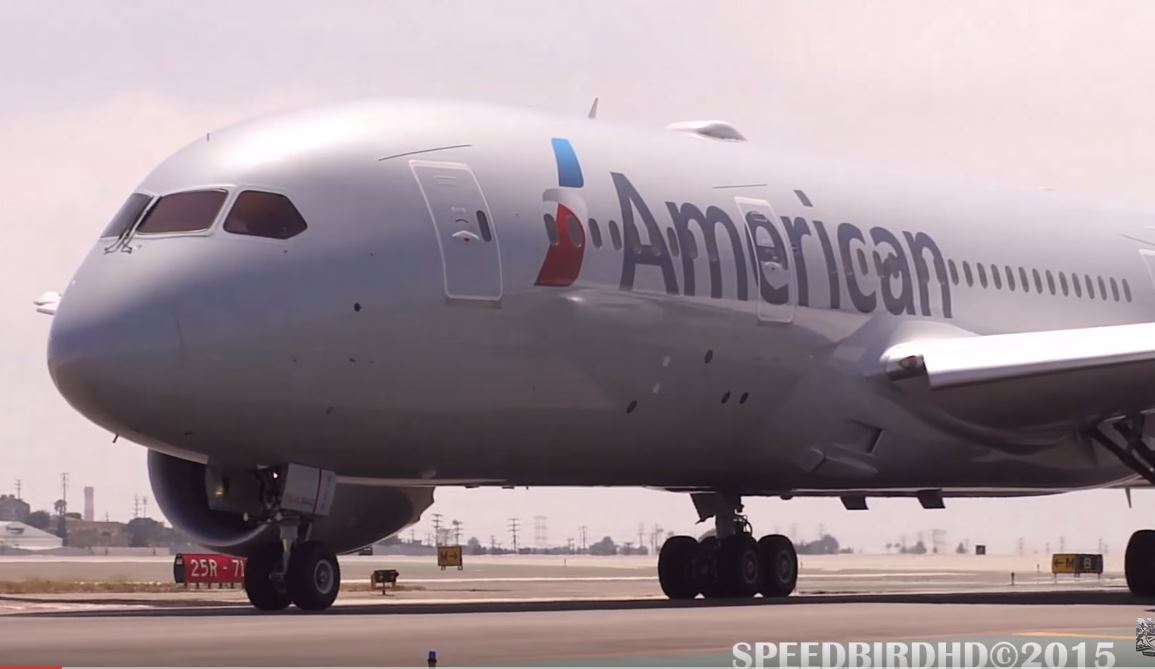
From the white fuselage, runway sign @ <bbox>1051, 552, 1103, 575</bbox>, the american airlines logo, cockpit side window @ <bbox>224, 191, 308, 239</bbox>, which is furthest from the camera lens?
runway sign @ <bbox>1051, 552, 1103, 575</bbox>

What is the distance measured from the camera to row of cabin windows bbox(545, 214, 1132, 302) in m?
20.6

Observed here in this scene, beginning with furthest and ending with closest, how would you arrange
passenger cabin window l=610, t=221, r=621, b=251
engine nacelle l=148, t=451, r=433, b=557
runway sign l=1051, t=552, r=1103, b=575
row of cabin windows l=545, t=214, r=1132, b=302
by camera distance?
runway sign l=1051, t=552, r=1103, b=575 → passenger cabin window l=610, t=221, r=621, b=251 → row of cabin windows l=545, t=214, r=1132, b=302 → engine nacelle l=148, t=451, r=433, b=557

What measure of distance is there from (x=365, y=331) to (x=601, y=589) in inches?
582

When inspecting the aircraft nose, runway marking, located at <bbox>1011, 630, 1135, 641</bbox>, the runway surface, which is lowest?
runway marking, located at <bbox>1011, 630, 1135, 641</bbox>

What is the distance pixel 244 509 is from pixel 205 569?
653 inches

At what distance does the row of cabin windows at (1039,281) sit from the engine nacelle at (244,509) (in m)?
7.11

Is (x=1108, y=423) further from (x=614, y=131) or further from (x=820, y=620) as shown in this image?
(x=820, y=620)

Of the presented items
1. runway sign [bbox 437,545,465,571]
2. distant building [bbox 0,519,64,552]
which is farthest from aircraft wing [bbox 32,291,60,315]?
distant building [bbox 0,519,64,552]

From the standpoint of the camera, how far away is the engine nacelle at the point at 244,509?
19578 mm

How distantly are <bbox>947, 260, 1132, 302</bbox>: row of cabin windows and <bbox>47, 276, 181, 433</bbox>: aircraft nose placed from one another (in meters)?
10.8

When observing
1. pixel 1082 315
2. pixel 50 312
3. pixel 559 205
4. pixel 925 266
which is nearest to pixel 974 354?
pixel 925 266

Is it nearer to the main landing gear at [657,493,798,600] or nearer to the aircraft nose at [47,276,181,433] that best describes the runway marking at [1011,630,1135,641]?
the aircraft nose at [47,276,181,433]

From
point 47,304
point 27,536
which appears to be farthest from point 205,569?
point 27,536

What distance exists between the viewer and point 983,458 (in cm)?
2506
